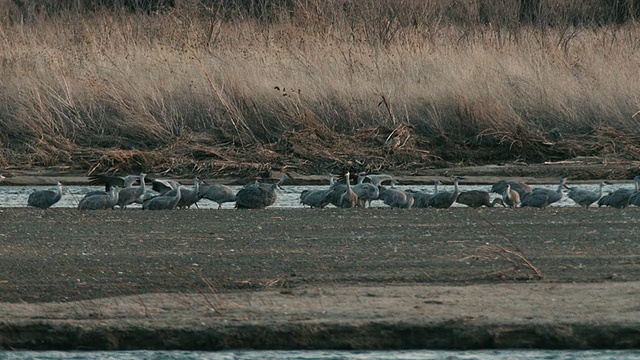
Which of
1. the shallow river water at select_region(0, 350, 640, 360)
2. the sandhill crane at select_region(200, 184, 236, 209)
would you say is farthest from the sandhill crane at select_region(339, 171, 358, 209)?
the shallow river water at select_region(0, 350, 640, 360)

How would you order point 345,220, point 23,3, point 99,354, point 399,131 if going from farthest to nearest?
point 23,3 → point 399,131 → point 345,220 → point 99,354

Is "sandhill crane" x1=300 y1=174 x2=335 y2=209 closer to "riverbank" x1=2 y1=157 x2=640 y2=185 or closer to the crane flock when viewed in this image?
the crane flock

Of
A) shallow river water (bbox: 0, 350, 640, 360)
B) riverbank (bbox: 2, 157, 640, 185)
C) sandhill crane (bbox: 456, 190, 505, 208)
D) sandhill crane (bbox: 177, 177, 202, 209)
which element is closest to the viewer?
shallow river water (bbox: 0, 350, 640, 360)

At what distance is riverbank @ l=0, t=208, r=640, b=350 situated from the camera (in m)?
5.80

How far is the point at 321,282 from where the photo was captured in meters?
6.89

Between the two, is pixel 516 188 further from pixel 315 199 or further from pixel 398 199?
pixel 315 199

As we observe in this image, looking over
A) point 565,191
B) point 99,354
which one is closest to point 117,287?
point 99,354

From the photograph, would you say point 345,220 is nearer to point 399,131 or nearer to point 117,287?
point 117,287

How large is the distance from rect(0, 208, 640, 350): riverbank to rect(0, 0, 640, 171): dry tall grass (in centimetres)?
580

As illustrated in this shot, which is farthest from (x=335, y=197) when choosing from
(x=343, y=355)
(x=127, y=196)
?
(x=343, y=355)

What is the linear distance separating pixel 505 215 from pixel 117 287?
4.28 metres

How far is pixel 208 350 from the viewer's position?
228 inches

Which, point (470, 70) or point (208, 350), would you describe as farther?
point (470, 70)

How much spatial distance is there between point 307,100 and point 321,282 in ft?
31.6
